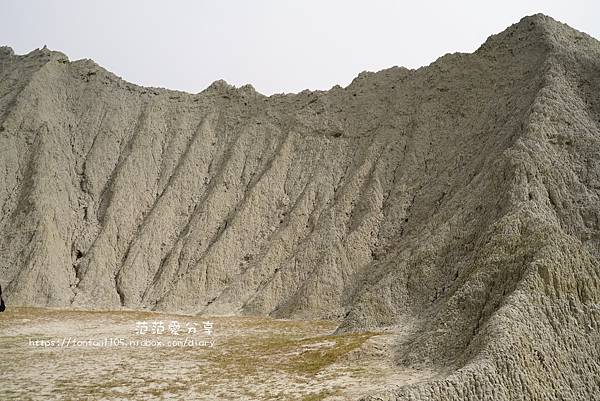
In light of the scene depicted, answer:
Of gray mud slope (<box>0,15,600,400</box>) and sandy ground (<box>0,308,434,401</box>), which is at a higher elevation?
gray mud slope (<box>0,15,600,400</box>)

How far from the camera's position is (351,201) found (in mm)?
34281

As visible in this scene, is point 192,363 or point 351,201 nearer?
point 192,363

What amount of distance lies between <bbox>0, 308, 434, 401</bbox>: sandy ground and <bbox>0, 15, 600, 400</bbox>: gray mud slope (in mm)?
1961

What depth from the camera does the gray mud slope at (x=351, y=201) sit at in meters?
14.1

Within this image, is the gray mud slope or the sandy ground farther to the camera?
the gray mud slope

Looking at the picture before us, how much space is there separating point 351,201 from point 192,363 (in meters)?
19.5

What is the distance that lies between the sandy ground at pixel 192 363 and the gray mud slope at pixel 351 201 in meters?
1.96

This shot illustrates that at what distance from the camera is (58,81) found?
44938 mm

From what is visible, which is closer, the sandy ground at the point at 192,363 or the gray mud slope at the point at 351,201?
the sandy ground at the point at 192,363

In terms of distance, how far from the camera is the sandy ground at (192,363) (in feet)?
42.9

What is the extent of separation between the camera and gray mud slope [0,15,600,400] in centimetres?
1411

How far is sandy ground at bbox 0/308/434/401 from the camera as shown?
13078 mm

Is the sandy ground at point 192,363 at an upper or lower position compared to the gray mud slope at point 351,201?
lower

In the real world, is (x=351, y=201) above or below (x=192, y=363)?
above
